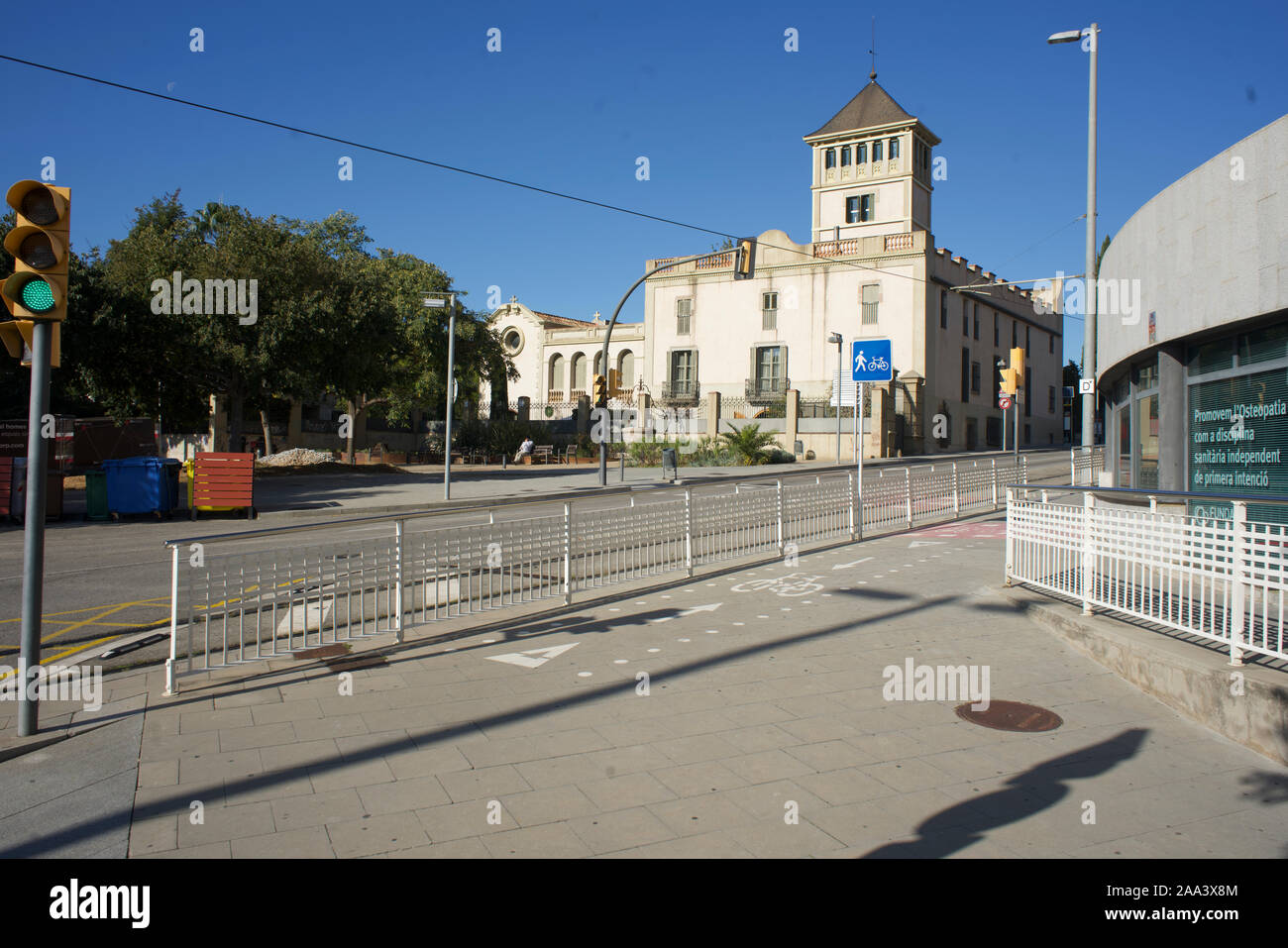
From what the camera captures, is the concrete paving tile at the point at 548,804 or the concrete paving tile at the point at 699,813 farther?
the concrete paving tile at the point at 548,804

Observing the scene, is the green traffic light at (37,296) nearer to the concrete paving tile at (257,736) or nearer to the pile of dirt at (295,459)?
the concrete paving tile at (257,736)

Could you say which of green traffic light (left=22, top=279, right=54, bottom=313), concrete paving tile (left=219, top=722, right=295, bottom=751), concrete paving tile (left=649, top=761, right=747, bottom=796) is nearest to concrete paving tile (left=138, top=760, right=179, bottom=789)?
concrete paving tile (left=219, top=722, right=295, bottom=751)

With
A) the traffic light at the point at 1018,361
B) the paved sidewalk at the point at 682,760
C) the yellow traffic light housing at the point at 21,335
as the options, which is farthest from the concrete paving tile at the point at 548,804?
the traffic light at the point at 1018,361

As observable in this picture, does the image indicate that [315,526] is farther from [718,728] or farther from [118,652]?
[718,728]

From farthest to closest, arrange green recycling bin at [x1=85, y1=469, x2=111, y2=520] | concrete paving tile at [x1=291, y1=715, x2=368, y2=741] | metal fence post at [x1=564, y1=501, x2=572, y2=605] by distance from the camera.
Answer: green recycling bin at [x1=85, y1=469, x2=111, y2=520] → metal fence post at [x1=564, y1=501, x2=572, y2=605] → concrete paving tile at [x1=291, y1=715, x2=368, y2=741]

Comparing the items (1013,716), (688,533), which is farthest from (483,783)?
(688,533)

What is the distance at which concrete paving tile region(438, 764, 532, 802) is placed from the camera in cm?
454

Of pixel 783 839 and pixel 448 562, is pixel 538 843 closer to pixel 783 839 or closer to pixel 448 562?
pixel 783 839

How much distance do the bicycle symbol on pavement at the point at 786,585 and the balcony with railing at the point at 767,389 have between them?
3678 cm

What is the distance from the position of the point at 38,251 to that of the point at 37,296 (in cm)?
28

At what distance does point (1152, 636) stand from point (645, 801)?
456 cm

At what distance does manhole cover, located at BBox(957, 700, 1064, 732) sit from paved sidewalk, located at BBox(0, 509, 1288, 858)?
11cm

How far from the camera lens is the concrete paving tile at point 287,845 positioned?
3883mm

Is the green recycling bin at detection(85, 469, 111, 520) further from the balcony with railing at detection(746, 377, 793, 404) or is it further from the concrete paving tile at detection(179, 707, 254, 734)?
the balcony with railing at detection(746, 377, 793, 404)
